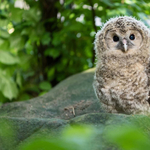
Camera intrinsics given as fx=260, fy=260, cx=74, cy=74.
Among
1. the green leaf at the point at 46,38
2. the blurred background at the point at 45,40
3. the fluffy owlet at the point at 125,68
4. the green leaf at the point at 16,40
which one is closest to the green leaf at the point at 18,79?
the blurred background at the point at 45,40

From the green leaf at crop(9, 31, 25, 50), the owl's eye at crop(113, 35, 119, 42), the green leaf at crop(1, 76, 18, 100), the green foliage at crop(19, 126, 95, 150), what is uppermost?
the owl's eye at crop(113, 35, 119, 42)

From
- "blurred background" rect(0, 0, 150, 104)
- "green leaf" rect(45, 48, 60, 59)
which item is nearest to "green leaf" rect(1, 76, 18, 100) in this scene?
"blurred background" rect(0, 0, 150, 104)

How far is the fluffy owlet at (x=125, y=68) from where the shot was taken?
196 cm

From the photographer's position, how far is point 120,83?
1979mm

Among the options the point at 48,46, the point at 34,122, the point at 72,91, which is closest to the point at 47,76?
the point at 48,46

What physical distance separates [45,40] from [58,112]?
5.37 feet

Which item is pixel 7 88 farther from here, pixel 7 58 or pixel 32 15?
pixel 32 15

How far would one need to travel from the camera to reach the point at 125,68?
2.01 meters

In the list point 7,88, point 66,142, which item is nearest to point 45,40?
point 7,88

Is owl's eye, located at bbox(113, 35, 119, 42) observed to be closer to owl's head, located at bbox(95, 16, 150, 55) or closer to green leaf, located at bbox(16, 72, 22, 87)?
owl's head, located at bbox(95, 16, 150, 55)

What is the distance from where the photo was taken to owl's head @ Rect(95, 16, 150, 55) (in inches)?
78.5

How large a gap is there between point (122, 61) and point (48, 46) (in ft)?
8.01

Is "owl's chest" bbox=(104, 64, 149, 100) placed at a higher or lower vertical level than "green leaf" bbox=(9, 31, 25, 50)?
lower

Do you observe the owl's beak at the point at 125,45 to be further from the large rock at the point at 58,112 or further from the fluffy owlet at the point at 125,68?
the large rock at the point at 58,112
